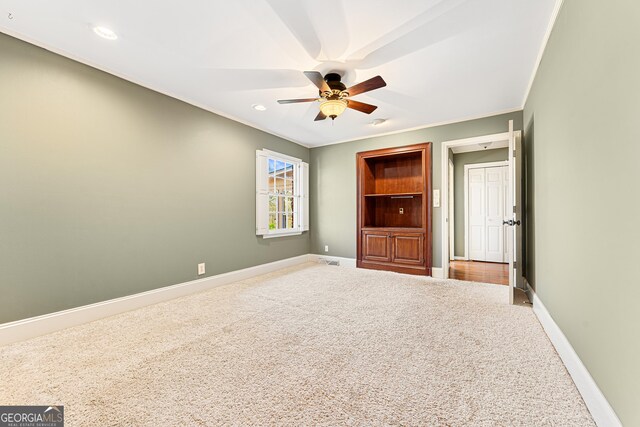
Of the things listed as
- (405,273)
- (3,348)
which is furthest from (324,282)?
(3,348)

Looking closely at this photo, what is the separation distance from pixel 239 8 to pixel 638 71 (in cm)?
223

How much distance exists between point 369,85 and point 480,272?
4.04m

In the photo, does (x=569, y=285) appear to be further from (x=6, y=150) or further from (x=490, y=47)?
(x=6, y=150)

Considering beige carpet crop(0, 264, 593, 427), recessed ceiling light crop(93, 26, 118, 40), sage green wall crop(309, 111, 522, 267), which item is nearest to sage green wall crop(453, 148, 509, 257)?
sage green wall crop(309, 111, 522, 267)

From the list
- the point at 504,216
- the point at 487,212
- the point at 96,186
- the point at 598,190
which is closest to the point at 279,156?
the point at 96,186

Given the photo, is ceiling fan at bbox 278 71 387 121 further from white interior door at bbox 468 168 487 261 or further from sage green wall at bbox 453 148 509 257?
white interior door at bbox 468 168 487 261

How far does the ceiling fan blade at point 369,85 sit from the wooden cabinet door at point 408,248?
276cm

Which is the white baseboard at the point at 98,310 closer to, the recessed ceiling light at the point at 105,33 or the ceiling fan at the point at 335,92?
the recessed ceiling light at the point at 105,33

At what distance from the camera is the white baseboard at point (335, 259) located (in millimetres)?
5133

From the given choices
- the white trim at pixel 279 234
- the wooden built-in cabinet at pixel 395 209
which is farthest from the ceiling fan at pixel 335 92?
the white trim at pixel 279 234

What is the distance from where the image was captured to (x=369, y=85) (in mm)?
2449

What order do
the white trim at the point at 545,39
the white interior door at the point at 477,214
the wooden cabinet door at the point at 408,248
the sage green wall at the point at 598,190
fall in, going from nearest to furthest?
the sage green wall at the point at 598,190 → the white trim at the point at 545,39 → the wooden cabinet door at the point at 408,248 → the white interior door at the point at 477,214

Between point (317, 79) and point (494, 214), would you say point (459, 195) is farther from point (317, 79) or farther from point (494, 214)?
point (317, 79)

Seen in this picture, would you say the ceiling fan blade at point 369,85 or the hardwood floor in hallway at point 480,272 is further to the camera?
the hardwood floor in hallway at point 480,272
